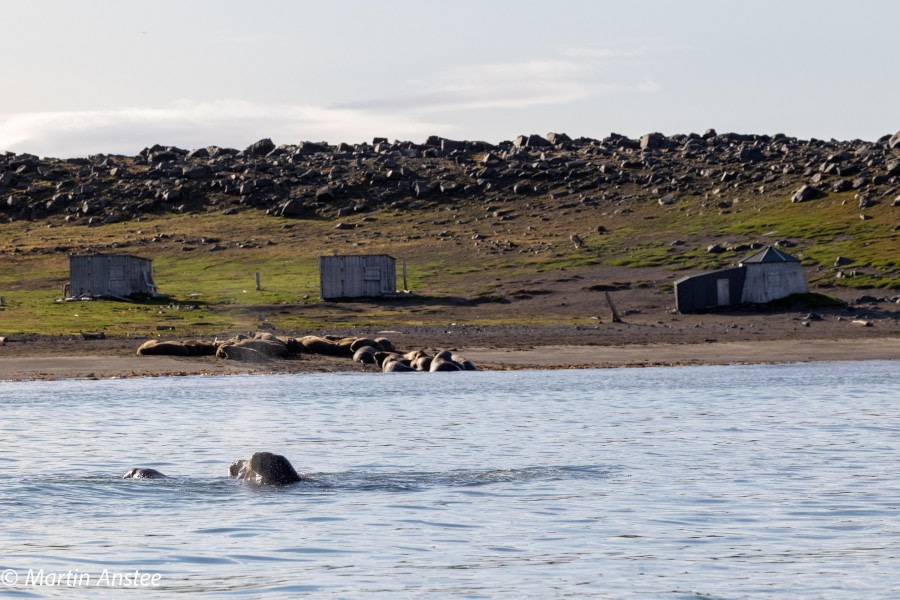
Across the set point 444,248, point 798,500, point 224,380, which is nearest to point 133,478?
point 798,500

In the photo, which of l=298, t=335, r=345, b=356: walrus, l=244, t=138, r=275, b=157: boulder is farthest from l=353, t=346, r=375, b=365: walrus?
l=244, t=138, r=275, b=157: boulder

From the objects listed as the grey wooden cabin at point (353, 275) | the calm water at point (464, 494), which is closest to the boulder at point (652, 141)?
the grey wooden cabin at point (353, 275)

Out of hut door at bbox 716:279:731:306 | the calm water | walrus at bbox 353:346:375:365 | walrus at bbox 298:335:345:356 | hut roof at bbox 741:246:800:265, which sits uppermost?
hut roof at bbox 741:246:800:265

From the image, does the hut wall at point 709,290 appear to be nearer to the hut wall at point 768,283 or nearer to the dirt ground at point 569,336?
the hut wall at point 768,283

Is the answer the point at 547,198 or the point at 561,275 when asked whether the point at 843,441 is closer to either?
the point at 561,275

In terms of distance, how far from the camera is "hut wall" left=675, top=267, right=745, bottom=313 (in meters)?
52.9

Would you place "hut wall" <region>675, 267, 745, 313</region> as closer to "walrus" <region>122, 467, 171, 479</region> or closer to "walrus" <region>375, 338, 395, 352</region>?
"walrus" <region>375, 338, 395, 352</region>

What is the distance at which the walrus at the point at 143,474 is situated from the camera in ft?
60.5

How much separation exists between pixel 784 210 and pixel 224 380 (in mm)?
55911

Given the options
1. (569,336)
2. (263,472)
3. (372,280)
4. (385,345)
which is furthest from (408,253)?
(263,472)

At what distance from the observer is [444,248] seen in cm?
7775

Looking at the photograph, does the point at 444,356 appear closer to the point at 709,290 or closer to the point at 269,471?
the point at 269,471

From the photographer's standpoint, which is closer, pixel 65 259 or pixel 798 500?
pixel 798 500

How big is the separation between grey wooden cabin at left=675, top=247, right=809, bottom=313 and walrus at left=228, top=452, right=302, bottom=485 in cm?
3668
